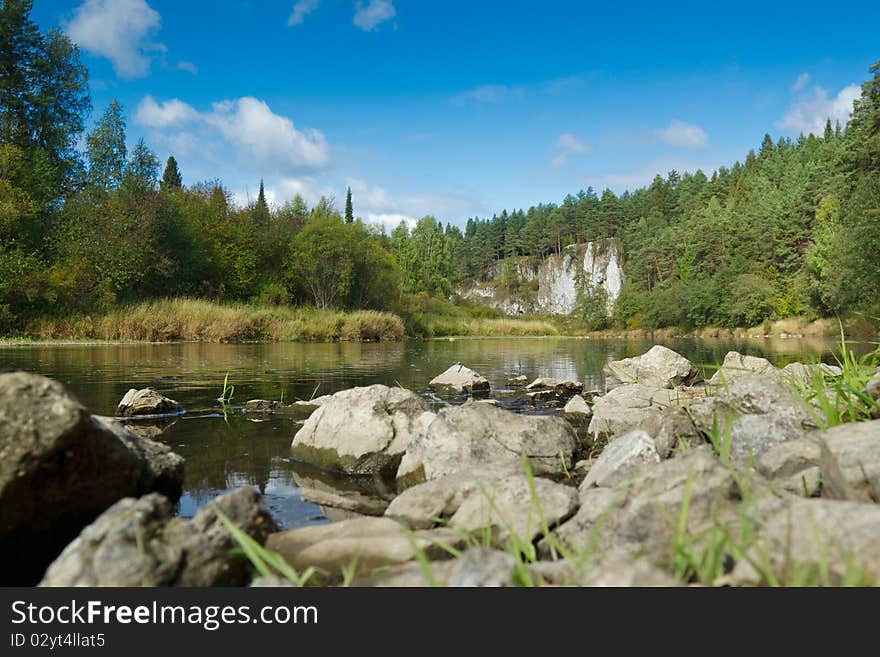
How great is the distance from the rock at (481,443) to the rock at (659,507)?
1.52m

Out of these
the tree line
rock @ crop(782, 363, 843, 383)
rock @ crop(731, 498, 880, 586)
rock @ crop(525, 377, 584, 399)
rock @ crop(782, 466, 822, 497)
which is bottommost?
rock @ crop(525, 377, 584, 399)

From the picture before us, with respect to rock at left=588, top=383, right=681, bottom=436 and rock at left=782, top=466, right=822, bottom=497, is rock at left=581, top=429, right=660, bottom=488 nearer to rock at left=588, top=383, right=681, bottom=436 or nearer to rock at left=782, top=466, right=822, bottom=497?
rock at left=782, top=466, right=822, bottom=497

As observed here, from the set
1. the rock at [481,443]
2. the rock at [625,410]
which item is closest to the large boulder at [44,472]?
the rock at [481,443]

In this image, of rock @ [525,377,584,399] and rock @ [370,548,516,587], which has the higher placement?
rock @ [370,548,516,587]

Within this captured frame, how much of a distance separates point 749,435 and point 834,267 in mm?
36203

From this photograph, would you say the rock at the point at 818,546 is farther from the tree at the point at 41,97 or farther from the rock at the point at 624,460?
the tree at the point at 41,97

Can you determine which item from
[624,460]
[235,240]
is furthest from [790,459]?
[235,240]

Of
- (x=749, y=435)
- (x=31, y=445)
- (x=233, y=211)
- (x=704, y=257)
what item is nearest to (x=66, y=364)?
(x=31, y=445)

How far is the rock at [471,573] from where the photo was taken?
6.40ft

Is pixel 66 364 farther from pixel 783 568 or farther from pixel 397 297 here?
pixel 397 297

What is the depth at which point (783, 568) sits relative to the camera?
1.90 m

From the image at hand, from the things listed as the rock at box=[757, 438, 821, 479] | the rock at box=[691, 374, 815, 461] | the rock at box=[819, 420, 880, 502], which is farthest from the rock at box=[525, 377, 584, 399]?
the rock at box=[819, 420, 880, 502]

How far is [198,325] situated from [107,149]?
18048 mm

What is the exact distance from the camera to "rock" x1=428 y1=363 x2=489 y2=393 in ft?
35.0
